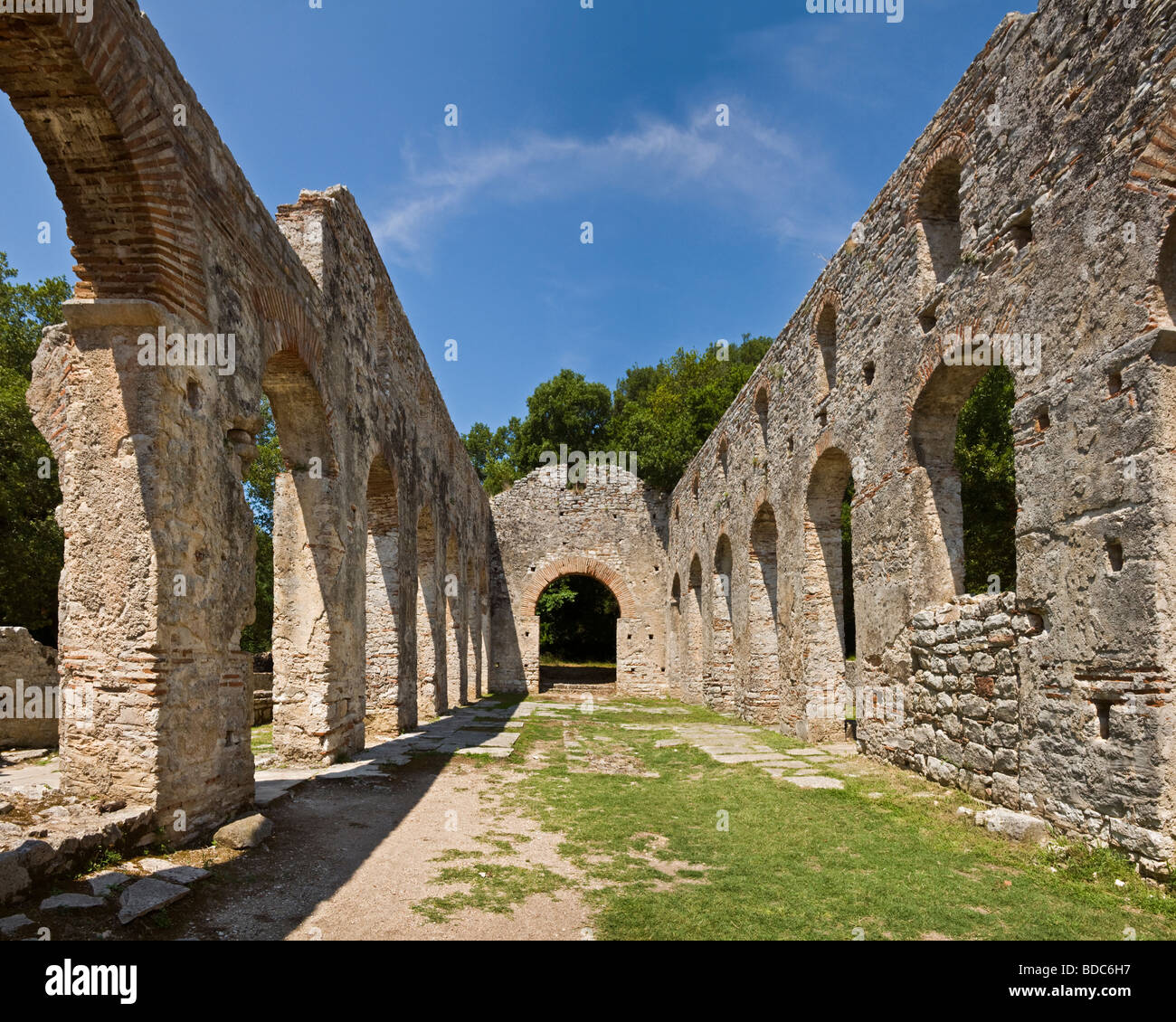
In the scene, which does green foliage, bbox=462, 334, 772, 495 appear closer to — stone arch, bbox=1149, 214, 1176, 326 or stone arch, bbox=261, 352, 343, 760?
stone arch, bbox=261, 352, 343, 760

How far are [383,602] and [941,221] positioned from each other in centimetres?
830

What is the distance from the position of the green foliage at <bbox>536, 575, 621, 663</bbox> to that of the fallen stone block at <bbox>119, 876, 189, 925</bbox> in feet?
94.4

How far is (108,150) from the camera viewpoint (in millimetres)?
4473

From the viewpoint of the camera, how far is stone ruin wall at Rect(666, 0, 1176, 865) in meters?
4.80

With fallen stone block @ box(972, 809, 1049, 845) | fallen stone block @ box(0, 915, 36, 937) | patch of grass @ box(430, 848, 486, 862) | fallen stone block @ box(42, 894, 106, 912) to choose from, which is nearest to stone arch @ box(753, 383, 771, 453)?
fallen stone block @ box(972, 809, 1049, 845)

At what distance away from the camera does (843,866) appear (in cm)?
483

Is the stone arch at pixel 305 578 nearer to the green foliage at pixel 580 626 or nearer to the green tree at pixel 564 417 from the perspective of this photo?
the green foliage at pixel 580 626

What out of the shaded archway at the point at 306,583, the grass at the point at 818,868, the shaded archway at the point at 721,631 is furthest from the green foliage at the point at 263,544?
the grass at the point at 818,868

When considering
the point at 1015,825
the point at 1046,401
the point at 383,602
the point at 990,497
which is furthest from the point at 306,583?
the point at 990,497

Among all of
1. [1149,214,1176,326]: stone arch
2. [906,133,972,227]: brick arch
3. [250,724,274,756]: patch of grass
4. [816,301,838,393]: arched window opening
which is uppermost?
[906,133,972,227]: brick arch

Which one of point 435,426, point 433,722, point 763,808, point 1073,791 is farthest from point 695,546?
point 1073,791

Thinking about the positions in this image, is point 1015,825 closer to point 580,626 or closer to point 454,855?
point 454,855

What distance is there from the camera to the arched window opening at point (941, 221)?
7973mm
